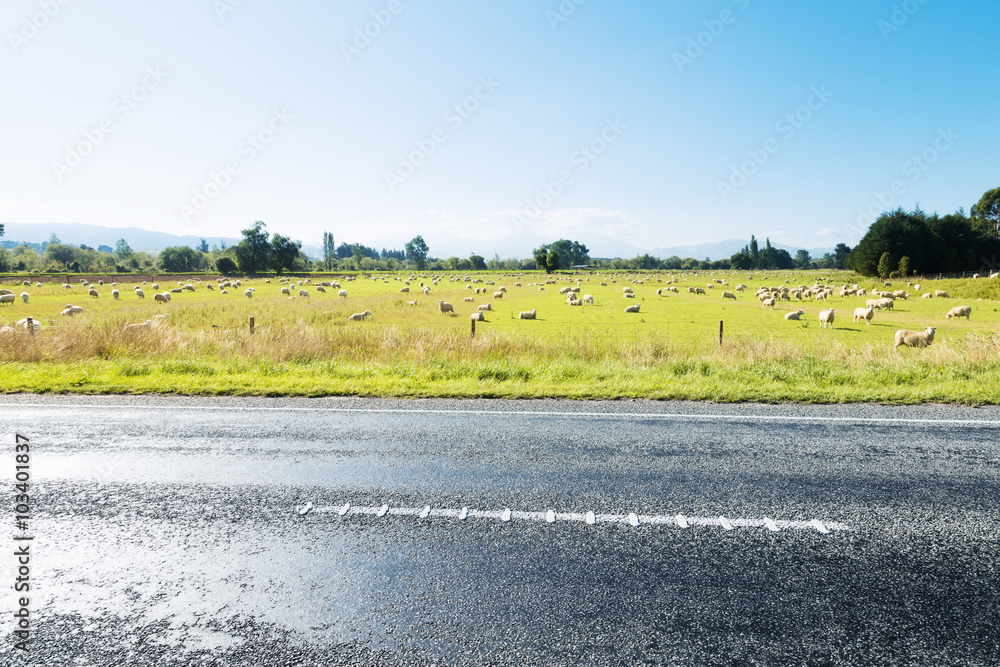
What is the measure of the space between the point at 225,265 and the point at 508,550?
409ft

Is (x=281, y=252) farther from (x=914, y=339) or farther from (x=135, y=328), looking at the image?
(x=914, y=339)

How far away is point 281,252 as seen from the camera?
117m

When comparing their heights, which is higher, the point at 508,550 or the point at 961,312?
the point at 961,312

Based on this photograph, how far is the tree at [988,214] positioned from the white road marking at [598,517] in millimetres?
112220

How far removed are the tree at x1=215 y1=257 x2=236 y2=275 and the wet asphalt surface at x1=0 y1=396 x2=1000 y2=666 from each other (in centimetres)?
11793

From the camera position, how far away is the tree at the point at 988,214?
8450 cm

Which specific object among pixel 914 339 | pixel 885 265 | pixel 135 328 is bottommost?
pixel 914 339

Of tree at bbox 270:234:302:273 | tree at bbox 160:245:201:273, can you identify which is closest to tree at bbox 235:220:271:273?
tree at bbox 270:234:302:273

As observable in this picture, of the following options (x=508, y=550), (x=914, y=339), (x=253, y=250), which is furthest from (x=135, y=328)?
(x=253, y=250)

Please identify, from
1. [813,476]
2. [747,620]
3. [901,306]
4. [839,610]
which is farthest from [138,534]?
[901,306]

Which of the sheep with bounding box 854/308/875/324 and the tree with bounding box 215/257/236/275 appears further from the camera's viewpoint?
the tree with bounding box 215/257/236/275

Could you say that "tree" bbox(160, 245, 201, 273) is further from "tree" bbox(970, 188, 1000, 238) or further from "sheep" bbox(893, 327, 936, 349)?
"tree" bbox(970, 188, 1000, 238)

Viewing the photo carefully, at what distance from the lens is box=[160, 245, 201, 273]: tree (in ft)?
390

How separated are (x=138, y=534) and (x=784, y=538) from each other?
5780 millimetres
